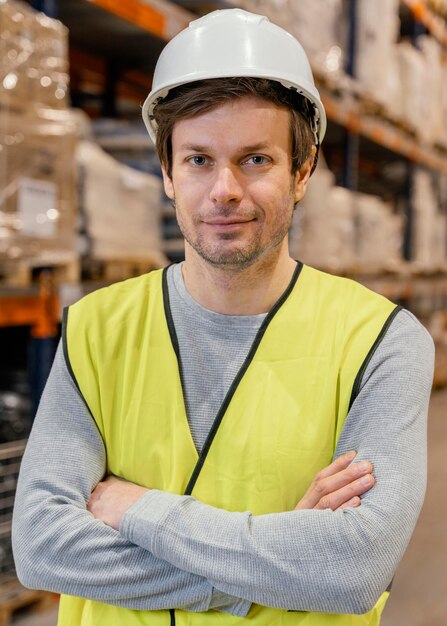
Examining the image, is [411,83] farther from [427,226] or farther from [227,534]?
[227,534]

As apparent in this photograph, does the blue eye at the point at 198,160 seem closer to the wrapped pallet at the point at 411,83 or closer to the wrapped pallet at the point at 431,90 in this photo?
the wrapped pallet at the point at 411,83

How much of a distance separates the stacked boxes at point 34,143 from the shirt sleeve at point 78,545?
129cm

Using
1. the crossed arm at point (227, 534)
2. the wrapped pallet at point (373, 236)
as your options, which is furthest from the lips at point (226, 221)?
the wrapped pallet at point (373, 236)

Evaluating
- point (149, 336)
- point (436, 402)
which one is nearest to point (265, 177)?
point (149, 336)

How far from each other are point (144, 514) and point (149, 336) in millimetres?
397

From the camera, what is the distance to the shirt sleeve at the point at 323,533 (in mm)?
1359

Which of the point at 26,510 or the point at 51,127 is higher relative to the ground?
the point at 51,127

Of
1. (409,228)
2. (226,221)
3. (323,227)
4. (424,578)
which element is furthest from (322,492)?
(409,228)

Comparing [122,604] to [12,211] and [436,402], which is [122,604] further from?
[436,402]

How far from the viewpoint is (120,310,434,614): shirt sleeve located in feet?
4.46

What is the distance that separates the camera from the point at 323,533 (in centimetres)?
138

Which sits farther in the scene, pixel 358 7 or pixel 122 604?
pixel 358 7

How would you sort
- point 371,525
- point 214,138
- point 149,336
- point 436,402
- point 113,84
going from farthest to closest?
point 436,402 < point 113,84 < point 149,336 < point 214,138 < point 371,525

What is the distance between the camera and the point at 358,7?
545 cm
